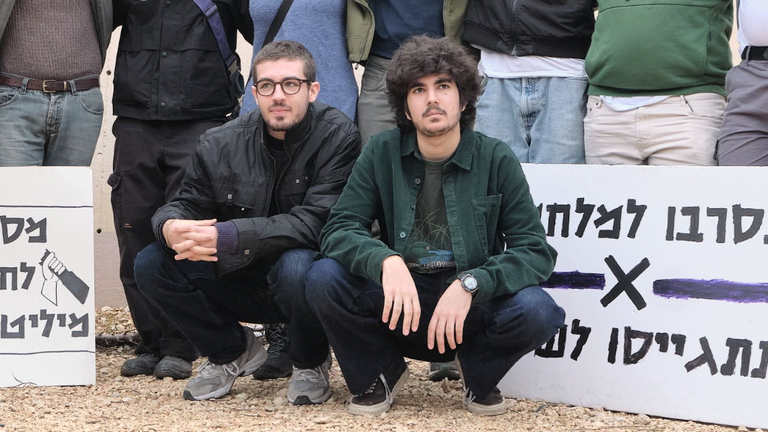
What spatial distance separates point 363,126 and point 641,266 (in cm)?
142

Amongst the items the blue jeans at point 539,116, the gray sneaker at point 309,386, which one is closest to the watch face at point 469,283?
the gray sneaker at point 309,386

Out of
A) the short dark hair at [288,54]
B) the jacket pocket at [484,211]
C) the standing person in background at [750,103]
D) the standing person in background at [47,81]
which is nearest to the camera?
the jacket pocket at [484,211]

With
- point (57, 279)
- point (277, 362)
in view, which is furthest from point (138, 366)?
point (277, 362)

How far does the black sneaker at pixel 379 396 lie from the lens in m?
3.86

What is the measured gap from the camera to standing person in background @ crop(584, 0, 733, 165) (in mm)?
4098

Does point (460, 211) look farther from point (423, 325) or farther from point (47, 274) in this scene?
point (47, 274)

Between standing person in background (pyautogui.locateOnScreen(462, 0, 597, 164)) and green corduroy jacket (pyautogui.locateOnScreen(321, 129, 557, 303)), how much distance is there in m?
0.52

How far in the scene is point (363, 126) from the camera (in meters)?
4.62

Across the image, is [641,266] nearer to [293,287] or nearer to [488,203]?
[488,203]

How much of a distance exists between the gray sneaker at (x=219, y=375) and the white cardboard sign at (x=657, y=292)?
1.10m

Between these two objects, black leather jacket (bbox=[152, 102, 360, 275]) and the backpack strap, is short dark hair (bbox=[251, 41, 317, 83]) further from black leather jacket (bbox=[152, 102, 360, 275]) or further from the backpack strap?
the backpack strap

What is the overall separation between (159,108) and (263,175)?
0.82 metres

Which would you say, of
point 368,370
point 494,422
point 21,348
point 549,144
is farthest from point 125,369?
point 549,144

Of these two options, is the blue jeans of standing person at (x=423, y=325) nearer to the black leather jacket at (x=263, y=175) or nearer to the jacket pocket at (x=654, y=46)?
the black leather jacket at (x=263, y=175)
